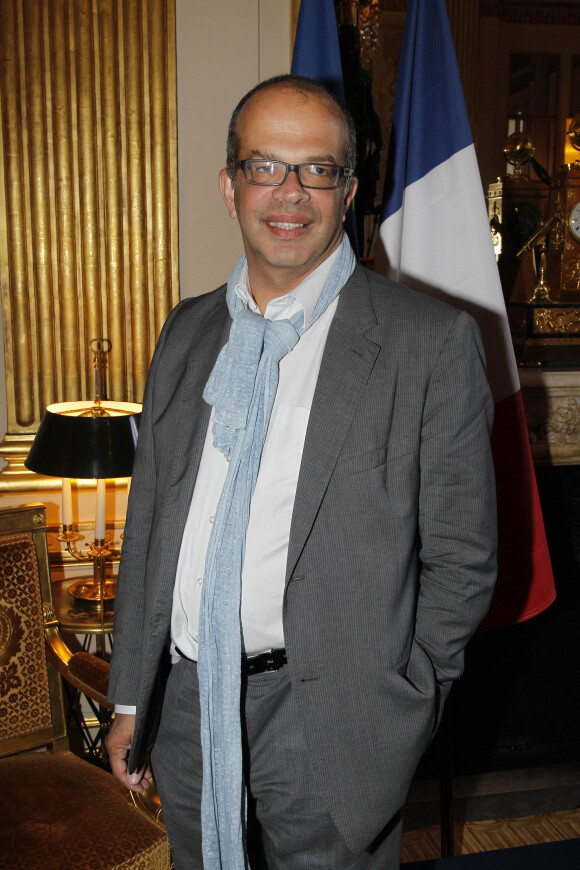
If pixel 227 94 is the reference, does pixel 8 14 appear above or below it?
above

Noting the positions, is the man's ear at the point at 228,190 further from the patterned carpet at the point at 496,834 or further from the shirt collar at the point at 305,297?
the patterned carpet at the point at 496,834

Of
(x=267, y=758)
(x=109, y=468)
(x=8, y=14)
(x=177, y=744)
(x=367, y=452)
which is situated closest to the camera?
(x=367, y=452)

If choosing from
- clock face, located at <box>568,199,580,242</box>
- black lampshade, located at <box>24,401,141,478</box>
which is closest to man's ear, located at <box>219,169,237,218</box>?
black lampshade, located at <box>24,401,141,478</box>

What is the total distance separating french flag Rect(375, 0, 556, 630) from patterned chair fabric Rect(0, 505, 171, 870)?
3.16 feet

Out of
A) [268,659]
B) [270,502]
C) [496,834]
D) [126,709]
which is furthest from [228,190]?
[496,834]

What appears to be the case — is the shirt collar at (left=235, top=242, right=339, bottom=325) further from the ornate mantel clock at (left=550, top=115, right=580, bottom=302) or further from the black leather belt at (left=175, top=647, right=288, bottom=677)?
the ornate mantel clock at (left=550, top=115, right=580, bottom=302)

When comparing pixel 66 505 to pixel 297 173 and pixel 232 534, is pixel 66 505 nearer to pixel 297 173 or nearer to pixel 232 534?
pixel 232 534

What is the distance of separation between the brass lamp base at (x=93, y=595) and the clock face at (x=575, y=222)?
6.52 ft

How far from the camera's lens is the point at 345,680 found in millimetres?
1245

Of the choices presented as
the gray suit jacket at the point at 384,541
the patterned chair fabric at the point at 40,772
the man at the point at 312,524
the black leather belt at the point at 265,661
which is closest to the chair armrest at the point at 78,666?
the patterned chair fabric at the point at 40,772

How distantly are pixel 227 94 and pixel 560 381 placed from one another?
1465mm

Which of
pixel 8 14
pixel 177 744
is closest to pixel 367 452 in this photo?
pixel 177 744

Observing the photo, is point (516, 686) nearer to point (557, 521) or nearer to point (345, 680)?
point (557, 521)

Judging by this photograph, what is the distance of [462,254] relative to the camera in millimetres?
1901
